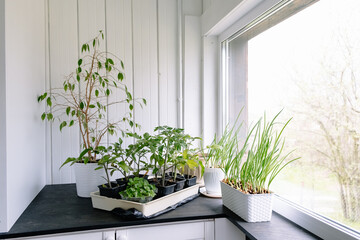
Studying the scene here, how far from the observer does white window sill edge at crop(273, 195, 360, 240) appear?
90cm

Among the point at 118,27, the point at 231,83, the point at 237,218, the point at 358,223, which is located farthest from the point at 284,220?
the point at 118,27

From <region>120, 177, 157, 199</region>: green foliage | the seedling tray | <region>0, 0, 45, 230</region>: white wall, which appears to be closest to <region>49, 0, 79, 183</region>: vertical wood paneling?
<region>0, 0, 45, 230</region>: white wall

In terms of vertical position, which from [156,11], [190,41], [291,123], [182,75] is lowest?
[291,123]

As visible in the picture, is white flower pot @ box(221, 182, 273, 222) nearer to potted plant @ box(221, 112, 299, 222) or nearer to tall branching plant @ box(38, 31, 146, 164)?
potted plant @ box(221, 112, 299, 222)

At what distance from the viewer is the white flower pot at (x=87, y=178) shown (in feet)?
4.85

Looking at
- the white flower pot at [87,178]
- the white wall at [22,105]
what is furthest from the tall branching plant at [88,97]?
the white flower pot at [87,178]

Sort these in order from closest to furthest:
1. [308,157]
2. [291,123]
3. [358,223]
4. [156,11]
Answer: [358,223], [308,157], [291,123], [156,11]

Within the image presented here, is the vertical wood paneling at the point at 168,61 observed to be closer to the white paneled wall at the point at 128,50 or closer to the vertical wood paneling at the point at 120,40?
the white paneled wall at the point at 128,50

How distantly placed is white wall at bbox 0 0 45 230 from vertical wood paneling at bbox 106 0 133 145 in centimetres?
42

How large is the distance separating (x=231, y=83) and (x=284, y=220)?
3.19 feet

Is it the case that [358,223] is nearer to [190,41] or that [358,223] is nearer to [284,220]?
[284,220]

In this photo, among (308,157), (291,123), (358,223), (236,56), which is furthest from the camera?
(236,56)

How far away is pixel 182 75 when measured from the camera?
197 cm

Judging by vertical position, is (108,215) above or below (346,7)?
below
